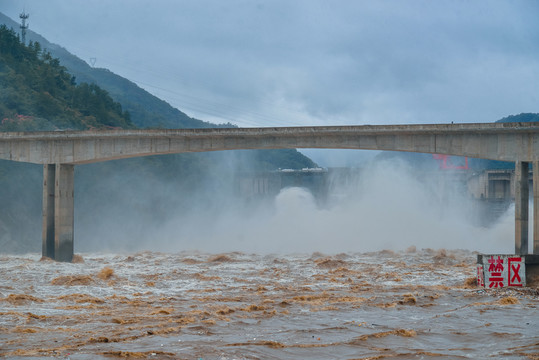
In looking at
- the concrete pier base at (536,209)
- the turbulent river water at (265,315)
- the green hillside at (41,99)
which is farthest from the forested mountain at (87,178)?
the concrete pier base at (536,209)

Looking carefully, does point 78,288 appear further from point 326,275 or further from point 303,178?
point 303,178

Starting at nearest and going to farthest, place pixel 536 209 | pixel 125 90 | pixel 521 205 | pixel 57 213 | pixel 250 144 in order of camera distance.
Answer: pixel 536 209
pixel 521 205
pixel 250 144
pixel 57 213
pixel 125 90

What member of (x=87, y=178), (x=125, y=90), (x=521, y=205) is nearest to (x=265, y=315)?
(x=521, y=205)

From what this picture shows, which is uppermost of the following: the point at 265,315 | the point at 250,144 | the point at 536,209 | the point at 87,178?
the point at 250,144

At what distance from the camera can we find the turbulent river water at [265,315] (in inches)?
446

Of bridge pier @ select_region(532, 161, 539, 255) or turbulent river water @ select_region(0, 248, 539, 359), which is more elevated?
bridge pier @ select_region(532, 161, 539, 255)

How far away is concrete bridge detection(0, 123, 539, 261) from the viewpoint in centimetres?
2775

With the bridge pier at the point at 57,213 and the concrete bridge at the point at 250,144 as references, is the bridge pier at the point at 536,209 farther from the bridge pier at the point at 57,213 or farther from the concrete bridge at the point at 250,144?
the bridge pier at the point at 57,213

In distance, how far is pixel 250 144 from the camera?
31.5 m

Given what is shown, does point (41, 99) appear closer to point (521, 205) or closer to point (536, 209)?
point (521, 205)

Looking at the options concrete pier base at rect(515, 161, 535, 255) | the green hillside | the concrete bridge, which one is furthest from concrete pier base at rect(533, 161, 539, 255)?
the green hillside

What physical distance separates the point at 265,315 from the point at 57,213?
66.4 ft

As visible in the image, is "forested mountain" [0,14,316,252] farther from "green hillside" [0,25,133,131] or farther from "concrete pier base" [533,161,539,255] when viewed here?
"concrete pier base" [533,161,539,255]

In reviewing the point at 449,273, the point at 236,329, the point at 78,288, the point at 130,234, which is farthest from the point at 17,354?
the point at 130,234
